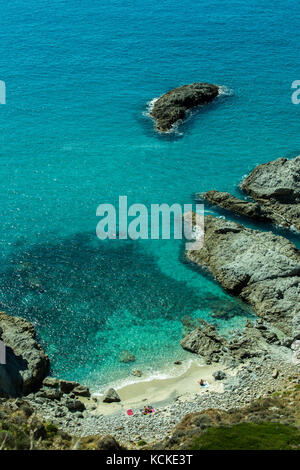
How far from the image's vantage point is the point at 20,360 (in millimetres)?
50312

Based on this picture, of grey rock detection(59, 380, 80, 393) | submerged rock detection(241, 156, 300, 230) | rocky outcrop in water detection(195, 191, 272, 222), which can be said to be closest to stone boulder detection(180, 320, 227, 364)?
grey rock detection(59, 380, 80, 393)

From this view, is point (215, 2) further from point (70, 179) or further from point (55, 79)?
point (70, 179)

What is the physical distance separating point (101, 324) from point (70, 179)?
29.8 meters

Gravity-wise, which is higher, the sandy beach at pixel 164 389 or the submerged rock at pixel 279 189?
the submerged rock at pixel 279 189

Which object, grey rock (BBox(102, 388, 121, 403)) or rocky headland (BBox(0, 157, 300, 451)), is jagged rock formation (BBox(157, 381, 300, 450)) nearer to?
rocky headland (BBox(0, 157, 300, 451))

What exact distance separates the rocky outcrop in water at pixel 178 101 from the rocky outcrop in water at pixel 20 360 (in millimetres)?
48215

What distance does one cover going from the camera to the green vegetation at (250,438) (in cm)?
3781

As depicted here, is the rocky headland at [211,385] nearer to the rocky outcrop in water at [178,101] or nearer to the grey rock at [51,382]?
the grey rock at [51,382]

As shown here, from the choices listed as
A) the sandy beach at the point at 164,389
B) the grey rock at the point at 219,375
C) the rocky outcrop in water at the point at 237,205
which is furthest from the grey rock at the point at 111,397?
the rocky outcrop in water at the point at 237,205

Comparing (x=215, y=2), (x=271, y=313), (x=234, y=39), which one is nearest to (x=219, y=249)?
(x=271, y=313)

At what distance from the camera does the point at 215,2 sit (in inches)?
5645

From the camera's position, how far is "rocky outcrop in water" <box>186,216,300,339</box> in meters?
57.2
